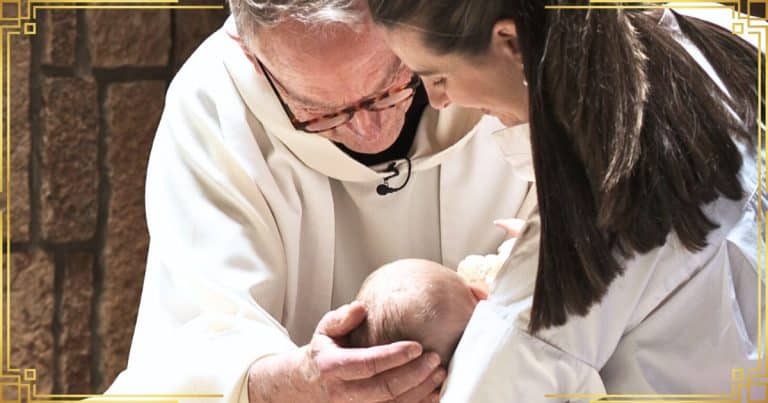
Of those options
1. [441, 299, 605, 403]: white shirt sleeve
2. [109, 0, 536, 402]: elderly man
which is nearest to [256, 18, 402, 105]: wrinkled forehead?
[109, 0, 536, 402]: elderly man

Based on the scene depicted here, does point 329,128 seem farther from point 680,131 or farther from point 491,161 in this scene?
point 680,131

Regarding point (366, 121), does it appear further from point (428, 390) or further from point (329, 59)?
point (428, 390)

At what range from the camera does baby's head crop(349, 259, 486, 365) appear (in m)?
2.11

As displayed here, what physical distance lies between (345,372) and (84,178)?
1897mm

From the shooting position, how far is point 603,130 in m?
1.62

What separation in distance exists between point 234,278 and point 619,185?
1138 mm

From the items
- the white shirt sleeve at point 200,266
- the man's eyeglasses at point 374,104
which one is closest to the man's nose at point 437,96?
the man's eyeglasses at point 374,104

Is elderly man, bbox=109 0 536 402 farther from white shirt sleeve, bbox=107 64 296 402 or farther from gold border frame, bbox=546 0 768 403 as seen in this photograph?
gold border frame, bbox=546 0 768 403

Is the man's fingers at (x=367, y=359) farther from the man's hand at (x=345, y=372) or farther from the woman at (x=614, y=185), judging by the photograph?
the woman at (x=614, y=185)

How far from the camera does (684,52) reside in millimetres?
1723

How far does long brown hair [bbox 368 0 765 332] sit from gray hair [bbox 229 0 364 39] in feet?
1.98

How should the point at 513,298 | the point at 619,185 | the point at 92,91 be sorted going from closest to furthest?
the point at 619,185 < the point at 513,298 < the point at 92,91

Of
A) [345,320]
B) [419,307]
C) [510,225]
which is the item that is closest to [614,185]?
[419,307]

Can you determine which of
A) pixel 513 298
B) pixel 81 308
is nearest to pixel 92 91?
pixel 81 308
